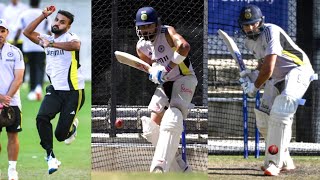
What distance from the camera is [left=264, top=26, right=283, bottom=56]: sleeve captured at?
255 inches

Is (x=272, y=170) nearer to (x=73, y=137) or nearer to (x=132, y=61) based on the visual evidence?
(x=132, y=61)

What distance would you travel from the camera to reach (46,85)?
670 centimetres

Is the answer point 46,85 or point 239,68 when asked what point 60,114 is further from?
point 239,68

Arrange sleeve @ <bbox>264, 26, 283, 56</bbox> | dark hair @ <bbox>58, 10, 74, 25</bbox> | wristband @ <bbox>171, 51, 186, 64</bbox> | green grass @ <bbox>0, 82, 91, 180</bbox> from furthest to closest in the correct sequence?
green grass @ <bbox>0, 82, 91, 180</bbox> < dark hair @ <bbox>58, 10, 74, 25</bbox> < sleeve @ <bbox>264, 26, 283, 56</bbox> < wristband @ <bbox>171, 51, 186, 64</bbox>

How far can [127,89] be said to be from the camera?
6961 millimetres

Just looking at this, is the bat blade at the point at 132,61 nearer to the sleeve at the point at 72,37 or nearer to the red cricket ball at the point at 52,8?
the sleeve at the point at 72,37

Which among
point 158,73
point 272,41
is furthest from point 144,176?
point 272,41

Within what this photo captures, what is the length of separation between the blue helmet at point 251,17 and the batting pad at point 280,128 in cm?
45

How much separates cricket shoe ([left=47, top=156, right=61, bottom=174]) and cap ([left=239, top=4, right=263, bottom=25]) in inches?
61.6

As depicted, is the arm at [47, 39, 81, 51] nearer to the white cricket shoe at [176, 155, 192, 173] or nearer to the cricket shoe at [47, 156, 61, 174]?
the cricket shoe at [47, 156, 61, 174]

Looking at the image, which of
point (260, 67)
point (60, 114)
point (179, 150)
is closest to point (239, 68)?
point (260, 67)

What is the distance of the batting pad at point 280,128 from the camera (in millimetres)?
6496

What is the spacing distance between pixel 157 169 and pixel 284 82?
101 cm

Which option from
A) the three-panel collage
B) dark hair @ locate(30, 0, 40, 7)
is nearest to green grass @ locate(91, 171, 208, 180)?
the three-panel collage
